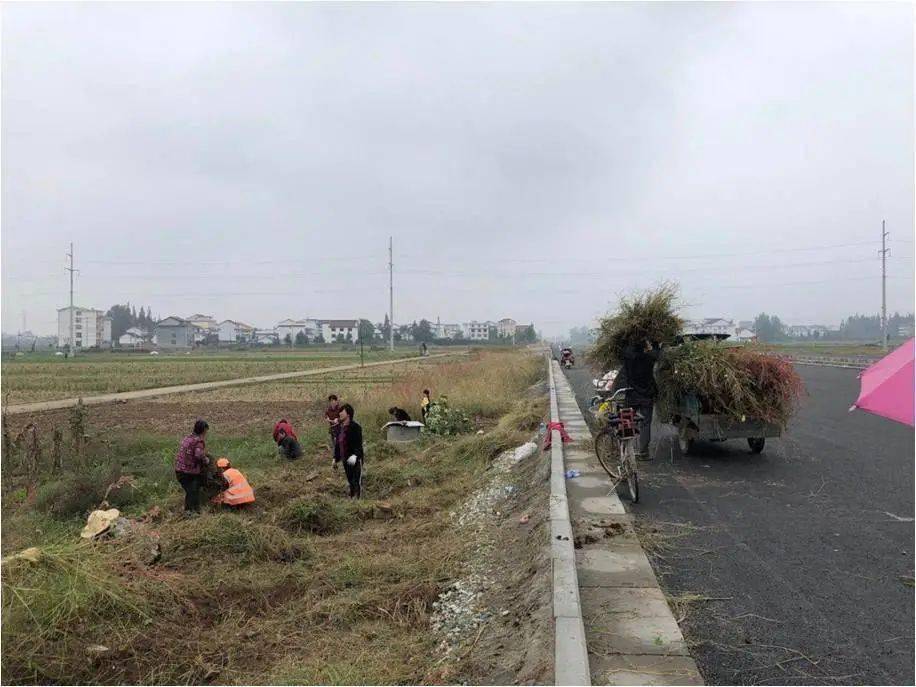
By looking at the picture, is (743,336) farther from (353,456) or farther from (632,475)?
(353,456)

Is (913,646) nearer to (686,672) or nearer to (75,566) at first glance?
(686,672)

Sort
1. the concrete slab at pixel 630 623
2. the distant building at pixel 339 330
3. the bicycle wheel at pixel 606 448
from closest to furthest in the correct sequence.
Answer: the concrete slab at pixel 630 623 → the bicycle wheel at pixel 606 448 → the distant building at pixel 339 330

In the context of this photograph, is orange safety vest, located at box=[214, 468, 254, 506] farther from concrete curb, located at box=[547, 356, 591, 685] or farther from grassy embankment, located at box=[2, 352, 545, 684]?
concrete curb, located at box=[547, 356, 591, 685]

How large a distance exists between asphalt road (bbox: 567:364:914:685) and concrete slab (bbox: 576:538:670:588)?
0.15m

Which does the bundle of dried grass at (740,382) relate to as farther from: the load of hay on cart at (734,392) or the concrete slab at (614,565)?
the concrete slab at (614,565)

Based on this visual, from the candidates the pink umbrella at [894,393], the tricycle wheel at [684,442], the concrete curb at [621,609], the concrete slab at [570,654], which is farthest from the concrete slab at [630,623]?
the tricycle wheel at [684,442]

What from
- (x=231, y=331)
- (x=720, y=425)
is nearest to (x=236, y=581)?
(x=720, y=425)

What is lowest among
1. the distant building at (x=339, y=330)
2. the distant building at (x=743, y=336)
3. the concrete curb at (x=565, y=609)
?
the concrete curb at (x=565, y=609)

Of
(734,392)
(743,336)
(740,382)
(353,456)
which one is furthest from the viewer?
(743,336)

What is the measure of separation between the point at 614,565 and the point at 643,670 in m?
1.82

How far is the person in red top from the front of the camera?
8.04 metres

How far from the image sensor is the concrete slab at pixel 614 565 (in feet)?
16.6

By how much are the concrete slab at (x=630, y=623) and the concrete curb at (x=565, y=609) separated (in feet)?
0.57

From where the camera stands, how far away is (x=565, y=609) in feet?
13.5
